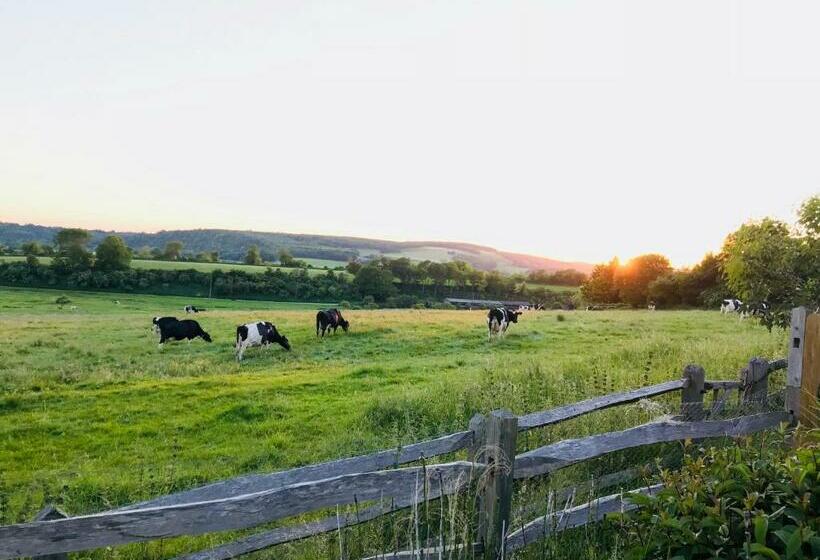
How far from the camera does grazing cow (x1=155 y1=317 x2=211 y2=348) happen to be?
74.6 ft

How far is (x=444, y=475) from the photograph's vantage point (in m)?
3.02

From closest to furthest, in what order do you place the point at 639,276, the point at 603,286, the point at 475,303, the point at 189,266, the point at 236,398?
the point at 236,398 → the point at 189,266 → the point at 475,303 → the point at 639,276 → the point at 603,286

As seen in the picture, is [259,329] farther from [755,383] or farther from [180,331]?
[755,383]

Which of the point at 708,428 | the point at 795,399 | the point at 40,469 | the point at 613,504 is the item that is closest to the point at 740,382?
the point at 795,399

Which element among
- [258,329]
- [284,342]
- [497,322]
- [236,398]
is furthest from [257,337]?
[497,322]

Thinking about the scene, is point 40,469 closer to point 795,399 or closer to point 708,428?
point 708,428

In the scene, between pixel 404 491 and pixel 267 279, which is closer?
pixel 404 491

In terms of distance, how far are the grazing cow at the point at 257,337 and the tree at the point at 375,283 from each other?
34539 mm

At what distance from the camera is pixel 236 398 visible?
39.2 feet

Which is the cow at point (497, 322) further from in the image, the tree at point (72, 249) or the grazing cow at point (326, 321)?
the tree at point (72, 249)

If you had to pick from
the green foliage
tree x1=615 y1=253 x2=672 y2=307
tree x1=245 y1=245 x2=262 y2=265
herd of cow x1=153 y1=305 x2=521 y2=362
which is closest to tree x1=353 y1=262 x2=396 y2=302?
tree x1=245 y1=245 x2=262 y2=265

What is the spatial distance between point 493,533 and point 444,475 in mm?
478

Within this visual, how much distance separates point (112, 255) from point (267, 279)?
14.2 m

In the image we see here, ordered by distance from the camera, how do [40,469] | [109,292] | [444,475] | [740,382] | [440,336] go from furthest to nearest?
[109,292]
[440,336]
[40,469]
[740,382]
[444,475]
